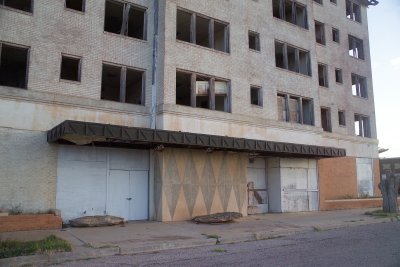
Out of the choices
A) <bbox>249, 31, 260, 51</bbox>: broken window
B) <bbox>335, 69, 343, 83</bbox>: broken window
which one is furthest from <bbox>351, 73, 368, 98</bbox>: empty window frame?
<bbox>249, 31, 260, 51</bbox>: broken window

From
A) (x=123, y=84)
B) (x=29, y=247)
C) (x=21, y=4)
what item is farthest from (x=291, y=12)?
(x=29, y=247)

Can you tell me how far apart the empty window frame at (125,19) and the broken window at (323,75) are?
45.7 feet

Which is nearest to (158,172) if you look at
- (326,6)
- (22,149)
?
(22,149)

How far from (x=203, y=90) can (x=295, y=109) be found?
714 cm

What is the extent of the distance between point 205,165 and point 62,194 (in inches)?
259

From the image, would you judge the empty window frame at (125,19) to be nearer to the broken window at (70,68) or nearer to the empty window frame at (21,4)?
the broken window at (70,68)

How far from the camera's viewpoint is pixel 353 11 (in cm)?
3288

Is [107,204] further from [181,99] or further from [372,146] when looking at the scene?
[372,146]

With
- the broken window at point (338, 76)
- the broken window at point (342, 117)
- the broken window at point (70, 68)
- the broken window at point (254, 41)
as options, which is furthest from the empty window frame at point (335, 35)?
the broken window at point (70, 68)

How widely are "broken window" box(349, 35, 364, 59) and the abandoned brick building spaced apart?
225 inches

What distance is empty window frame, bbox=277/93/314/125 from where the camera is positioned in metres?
23.9

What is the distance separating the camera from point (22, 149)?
50.4ft

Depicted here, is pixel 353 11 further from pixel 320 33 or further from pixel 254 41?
pixel 254 41

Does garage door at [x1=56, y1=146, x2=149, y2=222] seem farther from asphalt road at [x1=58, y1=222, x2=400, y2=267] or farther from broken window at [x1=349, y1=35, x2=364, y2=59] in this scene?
broken window at [x1=349, y1=35, x2=364, y2=59]
